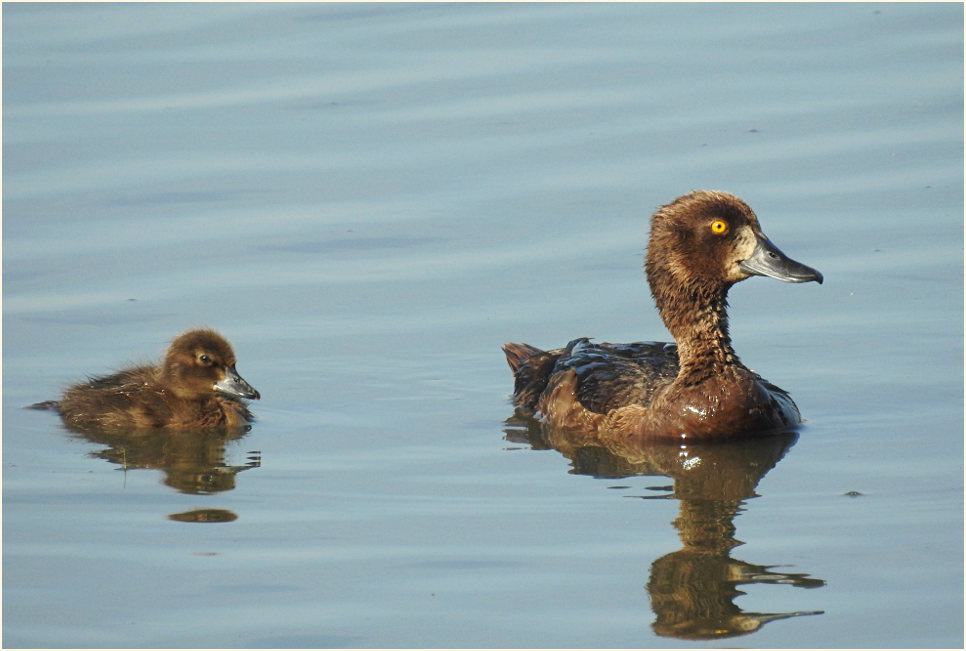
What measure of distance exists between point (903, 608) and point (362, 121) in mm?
8608

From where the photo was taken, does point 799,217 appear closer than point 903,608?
No

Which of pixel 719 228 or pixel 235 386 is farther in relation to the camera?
pixel 235 386

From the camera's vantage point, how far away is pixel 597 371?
9.75 meters

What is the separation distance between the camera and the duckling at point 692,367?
915cm

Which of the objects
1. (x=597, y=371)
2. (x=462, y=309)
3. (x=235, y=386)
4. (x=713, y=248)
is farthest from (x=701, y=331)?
(x=235, y=386)

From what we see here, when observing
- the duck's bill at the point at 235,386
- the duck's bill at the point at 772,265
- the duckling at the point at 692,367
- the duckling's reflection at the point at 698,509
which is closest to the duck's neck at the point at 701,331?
the duckling at the point at 692,367

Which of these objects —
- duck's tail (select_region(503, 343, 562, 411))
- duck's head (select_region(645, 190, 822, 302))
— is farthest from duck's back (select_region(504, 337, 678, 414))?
duck's head (select_region(645, 190, 822, 302))

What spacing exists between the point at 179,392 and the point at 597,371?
2.37 meters

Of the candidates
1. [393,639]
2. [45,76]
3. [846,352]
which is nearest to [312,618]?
[393,639]

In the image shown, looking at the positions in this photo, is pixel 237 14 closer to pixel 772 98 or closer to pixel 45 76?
pixel 45 76

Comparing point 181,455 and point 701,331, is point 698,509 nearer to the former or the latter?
point 701,331

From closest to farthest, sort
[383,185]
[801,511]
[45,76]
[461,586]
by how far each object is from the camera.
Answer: [461,586]
[801,511]
[383,185]
[45,76]

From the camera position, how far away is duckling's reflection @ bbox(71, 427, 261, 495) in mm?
8500

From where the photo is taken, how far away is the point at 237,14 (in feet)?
56.6
